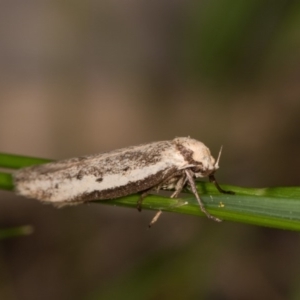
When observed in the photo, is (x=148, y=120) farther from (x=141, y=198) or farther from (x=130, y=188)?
(x=141, y=198)

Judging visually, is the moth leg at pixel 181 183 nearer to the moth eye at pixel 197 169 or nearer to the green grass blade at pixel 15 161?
the moth eye at pixel 197 169

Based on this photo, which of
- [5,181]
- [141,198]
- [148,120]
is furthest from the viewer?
[148,120]

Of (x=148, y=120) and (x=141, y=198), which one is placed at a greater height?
(x=141, y=198)

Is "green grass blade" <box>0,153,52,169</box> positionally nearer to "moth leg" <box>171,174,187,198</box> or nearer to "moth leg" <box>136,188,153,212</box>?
"moth leg" <box>136,188,153,212</box>

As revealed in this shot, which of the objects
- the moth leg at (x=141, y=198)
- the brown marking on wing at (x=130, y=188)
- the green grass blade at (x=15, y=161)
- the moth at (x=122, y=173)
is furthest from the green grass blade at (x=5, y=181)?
the moth leg at (x=141, y=198)

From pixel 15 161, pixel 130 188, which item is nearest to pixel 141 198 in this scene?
pixel 130 188

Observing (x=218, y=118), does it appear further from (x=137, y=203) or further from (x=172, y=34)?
(x=137, y=203)
